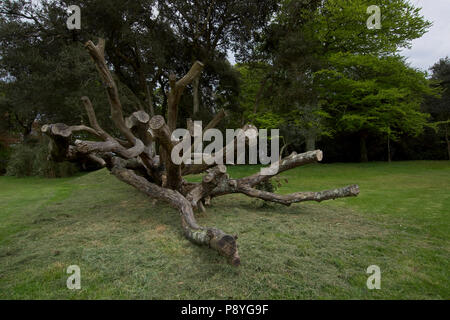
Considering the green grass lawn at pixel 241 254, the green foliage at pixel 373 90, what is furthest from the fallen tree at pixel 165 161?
the green foliage at pixel 373 90

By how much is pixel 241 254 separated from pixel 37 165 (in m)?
14.6

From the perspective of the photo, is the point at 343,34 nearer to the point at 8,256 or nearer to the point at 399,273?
the point at 399,273

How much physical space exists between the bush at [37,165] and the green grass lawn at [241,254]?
9.36m

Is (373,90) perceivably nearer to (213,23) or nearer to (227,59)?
(227,59)

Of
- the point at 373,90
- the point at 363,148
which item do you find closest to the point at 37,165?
the point at 373,90

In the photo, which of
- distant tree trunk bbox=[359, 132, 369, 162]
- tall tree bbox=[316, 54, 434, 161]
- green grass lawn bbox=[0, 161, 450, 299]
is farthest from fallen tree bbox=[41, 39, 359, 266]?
distant tree trunk bbox=[359, 132, 369, 162]

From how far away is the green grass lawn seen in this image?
2295 mm

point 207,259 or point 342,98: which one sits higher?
point 342,98

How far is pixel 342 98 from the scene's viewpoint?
1568 cm

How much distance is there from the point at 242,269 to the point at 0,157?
22.8 metres

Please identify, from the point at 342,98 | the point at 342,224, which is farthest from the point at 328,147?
the point at 342,224

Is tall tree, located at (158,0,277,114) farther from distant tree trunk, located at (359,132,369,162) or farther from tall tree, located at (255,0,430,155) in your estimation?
distant tree trunk, located at (359,132,369,162)

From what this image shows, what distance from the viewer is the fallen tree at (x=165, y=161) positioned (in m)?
3.40
